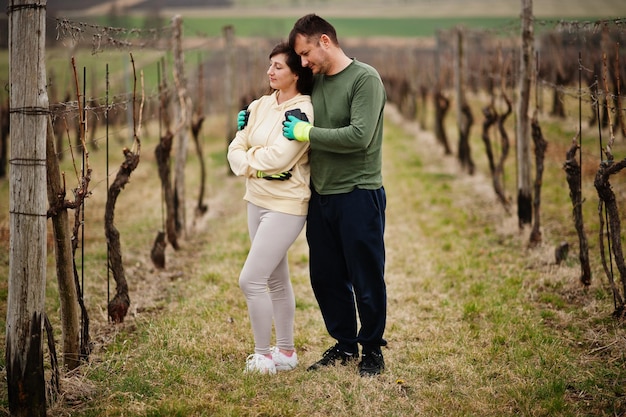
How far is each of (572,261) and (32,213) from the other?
16.0ft

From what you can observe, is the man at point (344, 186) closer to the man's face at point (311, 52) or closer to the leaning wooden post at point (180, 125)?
the man's face at point (311, 52)

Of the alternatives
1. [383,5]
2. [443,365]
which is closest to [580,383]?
[443,365]

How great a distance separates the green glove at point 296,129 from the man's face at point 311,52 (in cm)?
32

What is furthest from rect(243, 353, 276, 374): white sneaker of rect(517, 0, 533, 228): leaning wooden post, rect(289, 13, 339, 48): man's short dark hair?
rect(517, 0, 533, 228): leaning wooden post

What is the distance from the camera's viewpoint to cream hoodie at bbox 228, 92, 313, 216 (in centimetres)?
351

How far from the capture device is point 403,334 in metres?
4.69

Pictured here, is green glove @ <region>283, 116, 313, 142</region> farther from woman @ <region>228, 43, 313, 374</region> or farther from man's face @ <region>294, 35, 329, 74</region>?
man's face @ <region>294, 35, 329, 74</region>

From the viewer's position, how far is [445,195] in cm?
1010

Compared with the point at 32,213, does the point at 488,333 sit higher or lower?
lower

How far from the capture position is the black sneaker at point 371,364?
12.4 ft

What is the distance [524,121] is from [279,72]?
4.32 m

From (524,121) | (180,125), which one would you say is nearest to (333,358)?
(180,125)

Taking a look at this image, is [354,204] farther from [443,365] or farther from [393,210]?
[393,210]

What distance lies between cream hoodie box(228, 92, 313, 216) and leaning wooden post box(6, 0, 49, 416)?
1044mm
